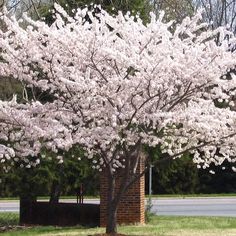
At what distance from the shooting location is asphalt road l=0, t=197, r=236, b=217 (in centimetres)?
2567

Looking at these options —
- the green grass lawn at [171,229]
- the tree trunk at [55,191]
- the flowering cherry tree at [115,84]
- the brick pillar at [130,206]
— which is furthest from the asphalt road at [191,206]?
the flowering cherry tree at [115,84]

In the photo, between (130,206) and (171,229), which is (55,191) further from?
(171,229)

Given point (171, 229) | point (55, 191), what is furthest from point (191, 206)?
point (171, 229)

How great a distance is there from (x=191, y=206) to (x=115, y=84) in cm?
1886

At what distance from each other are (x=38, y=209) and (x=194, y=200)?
1356cm

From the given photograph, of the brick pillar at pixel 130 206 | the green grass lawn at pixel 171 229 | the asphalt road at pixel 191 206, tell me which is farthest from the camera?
the asphalt road at pixel 191 206

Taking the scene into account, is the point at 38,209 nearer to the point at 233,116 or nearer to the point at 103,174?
the point at 103,174

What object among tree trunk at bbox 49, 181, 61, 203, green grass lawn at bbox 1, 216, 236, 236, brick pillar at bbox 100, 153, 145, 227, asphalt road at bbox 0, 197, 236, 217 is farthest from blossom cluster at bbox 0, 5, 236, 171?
asphalt road at bbox 0, 197, 236, 217

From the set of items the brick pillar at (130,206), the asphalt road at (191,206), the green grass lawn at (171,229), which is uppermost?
the asphalt road at (191,206)

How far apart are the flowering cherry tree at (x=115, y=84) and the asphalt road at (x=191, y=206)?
41.7ft

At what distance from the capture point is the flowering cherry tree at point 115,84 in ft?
36.7

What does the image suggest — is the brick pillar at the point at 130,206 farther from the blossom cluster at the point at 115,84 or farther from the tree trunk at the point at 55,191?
the blossom cluster at the point at 115,84

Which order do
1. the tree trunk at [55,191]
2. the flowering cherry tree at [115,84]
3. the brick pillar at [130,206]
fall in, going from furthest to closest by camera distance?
the tree trunk at [55,191] → the brick pillar at [130,206] → the flowering cherry tree at [115,84]

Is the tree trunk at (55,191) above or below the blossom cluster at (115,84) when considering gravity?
below
